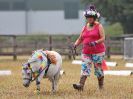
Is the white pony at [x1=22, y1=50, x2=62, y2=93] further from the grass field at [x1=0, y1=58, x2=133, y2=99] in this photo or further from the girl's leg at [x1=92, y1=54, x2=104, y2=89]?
the girl's leg at [x1=92, y1=54, x2=104, y2=89]

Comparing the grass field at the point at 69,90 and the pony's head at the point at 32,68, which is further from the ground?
the pony's head at the point at 32,68

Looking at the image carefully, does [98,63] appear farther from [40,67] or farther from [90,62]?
[40,67]

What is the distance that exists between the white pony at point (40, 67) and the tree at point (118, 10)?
28.7 metres

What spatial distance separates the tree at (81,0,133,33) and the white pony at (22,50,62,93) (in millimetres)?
28653

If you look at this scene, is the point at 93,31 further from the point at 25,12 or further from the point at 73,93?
the point at 25,12

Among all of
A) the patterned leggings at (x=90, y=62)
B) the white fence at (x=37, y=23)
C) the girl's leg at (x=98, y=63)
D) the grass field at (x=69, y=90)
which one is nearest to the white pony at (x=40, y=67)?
the grass field at (x=69, y=90)

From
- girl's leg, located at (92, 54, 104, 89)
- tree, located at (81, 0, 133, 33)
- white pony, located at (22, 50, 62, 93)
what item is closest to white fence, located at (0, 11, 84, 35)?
tree, located at (81, 0, 133, 33)

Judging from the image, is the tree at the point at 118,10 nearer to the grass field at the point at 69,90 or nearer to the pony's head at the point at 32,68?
the grass field at the point at 69,90

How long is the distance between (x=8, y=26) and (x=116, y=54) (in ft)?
132

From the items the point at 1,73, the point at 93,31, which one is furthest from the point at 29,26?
the point at 93,31

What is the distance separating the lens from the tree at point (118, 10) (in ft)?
136

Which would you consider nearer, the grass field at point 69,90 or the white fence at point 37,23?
the grass field at point 69,90

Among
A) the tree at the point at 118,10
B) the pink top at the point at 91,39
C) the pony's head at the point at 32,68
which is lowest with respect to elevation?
the pony's head at the point at 32,68

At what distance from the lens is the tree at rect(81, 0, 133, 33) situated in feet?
136
